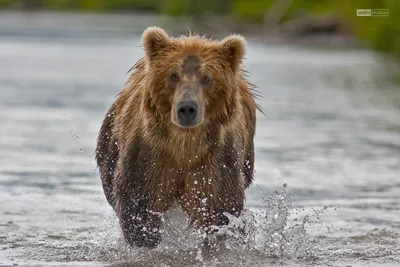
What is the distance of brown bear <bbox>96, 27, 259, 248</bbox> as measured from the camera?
7.43 meters

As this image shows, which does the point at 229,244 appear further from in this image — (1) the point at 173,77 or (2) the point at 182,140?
(1) the point at 173,77

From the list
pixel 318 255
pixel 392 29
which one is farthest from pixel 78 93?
pixel 392 29

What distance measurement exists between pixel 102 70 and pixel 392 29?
44.4 ft

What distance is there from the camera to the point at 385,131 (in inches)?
659

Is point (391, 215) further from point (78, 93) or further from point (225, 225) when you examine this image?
point (78, 93)

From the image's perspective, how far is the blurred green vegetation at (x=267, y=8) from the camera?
4131 cm

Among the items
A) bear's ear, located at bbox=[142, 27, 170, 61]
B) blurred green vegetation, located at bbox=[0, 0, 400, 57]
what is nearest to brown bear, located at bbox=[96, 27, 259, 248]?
bear's ear, located at bbox=[142, 27, 170, 61]

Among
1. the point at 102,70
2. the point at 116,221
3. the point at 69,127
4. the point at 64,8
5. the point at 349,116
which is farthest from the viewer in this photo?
the point at 64,8

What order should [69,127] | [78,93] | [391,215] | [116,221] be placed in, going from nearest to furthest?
[116,221] < [391,215] < [69,127] < [78,93]

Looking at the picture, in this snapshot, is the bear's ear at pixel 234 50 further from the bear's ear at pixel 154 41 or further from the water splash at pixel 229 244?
the water splash at pixel 229 244

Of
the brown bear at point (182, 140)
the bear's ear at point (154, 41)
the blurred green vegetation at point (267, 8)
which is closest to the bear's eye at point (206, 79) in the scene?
the brown bear at point (182, 140)

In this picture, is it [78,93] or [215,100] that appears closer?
[215,100]

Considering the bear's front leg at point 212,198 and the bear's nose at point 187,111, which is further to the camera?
the bear's front leg at point 212,198

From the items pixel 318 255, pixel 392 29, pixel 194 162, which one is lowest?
pixel 318 255
